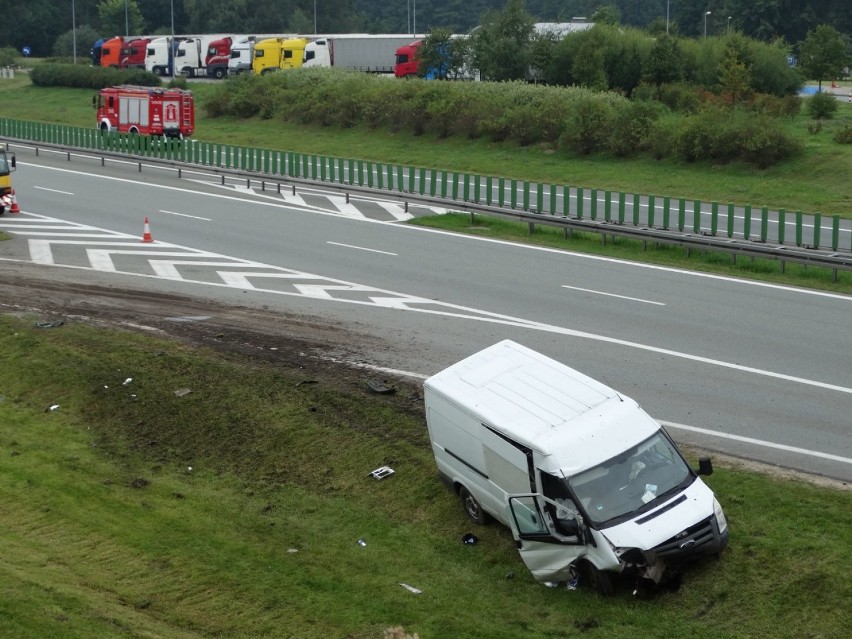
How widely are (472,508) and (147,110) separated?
1682 inches

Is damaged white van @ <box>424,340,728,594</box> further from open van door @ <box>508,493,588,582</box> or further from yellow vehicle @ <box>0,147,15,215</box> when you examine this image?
yellow vehicle @ <box>0,147,15,215</box>

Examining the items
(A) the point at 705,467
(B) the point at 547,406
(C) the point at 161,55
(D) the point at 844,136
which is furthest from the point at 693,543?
(C) the point at 161,55

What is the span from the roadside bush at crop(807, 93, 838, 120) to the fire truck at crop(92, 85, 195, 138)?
1109 inches

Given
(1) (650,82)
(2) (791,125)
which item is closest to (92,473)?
(2) (791,125)

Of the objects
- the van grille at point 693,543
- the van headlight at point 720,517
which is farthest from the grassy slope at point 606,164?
the van grille at point 693,543

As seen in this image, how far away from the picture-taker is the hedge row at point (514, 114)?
140 ft

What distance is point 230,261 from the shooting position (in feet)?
87.0

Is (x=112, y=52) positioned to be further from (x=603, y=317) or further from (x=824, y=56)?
(x=603, y=317)

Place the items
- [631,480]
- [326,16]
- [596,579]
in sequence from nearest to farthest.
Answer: [596,579] → [631,480] → [326,16]

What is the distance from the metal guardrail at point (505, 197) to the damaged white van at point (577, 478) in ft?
45.1

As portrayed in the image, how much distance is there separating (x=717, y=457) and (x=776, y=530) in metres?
2.12

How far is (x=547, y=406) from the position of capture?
11.6m

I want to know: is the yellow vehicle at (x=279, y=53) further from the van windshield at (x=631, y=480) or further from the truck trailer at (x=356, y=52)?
the van windshield at (x=631, y=480)

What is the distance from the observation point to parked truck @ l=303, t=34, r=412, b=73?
80.3 metres
